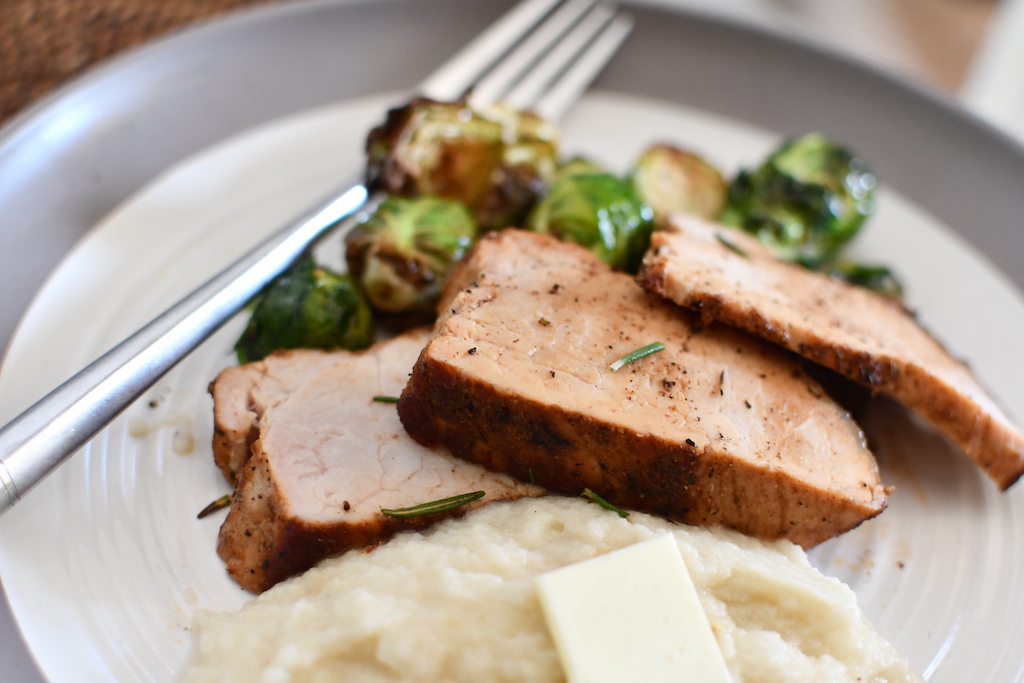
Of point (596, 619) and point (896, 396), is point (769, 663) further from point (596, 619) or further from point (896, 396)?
point (896, 396)

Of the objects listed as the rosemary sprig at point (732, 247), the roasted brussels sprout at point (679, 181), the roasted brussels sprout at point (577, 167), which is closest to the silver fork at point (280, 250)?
the roasted brussels sprout at point (577, 167)

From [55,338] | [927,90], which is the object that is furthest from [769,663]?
[927,90]

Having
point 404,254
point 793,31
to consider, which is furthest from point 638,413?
point 793,31

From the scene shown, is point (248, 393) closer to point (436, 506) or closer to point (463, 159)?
point (436, 506)

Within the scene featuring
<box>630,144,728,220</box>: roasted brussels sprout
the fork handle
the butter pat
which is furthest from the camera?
<box>630,144,728,220</box>: roasted brussels sprout

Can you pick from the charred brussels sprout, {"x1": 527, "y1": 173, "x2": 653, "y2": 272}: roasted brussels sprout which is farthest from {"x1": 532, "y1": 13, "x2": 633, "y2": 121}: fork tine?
{"x1": 527, "y1": 173, "x2": 653, "y2": 272}: roasted brussels sprout

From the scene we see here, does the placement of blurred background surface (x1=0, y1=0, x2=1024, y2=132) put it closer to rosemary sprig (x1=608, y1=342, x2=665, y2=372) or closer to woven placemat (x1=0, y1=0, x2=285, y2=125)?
woven placemat (x1=0, y1=0, x2=285, y2=125)
